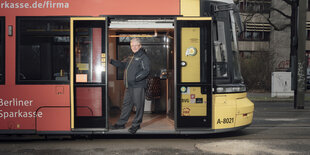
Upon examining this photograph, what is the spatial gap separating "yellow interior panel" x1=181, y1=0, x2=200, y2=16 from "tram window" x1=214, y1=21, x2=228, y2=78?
537 millimetres

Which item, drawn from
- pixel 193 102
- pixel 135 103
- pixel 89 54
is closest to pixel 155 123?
pixel 135 103

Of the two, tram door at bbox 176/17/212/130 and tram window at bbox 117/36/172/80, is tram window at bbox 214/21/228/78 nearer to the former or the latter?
tram door at bbox 176/17/212/130

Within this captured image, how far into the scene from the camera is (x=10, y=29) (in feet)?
23.1

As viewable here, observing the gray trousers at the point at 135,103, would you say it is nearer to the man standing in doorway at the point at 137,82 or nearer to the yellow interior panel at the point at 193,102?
the man standing in doorway at the point at 137,82

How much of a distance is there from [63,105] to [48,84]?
48cm

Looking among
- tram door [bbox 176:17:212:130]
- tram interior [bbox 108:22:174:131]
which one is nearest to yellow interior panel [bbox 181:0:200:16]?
tram door [bbox 176:17:212:130]

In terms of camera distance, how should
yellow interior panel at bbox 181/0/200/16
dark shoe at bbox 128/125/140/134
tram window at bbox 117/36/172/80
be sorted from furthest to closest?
tram window at bbox 117/36/172/80, dark shoe at bbox 128/125/140/134, yellow interior panel at bbox 181/0/200/16

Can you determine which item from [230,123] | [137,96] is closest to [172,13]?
[137,96]

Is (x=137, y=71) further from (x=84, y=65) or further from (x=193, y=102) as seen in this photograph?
(x=193, y=102)

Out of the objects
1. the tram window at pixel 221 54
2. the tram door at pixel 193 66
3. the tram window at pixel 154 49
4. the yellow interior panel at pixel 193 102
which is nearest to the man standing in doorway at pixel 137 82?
the tram door at pixel 193 66

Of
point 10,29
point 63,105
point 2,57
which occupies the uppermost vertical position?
point 10,29

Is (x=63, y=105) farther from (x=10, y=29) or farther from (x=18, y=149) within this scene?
(x=10, y=29)

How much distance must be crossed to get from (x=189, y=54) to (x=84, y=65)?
197 centimetres

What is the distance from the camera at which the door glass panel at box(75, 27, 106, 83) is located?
704 cm
